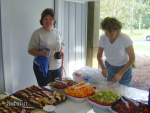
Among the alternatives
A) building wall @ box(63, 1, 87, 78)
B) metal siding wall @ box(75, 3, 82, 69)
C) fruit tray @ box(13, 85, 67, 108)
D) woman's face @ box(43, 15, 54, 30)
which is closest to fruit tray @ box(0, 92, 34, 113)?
fruit tray @ box(13, 85, 67, 108)

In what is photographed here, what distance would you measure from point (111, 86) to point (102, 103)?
15.2 inches

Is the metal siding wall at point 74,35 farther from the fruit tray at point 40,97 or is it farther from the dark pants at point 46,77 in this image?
the fruit tray at point 40,97

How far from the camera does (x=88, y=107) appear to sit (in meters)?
1.28

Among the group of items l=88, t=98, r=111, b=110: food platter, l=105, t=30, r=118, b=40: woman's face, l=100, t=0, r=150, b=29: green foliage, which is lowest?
l=88, t=98, r=111, b=110: food platter

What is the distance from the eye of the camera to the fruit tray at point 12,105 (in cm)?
113

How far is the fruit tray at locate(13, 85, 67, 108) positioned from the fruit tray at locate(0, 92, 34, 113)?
0.05 meters

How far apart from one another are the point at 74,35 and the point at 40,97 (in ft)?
5.93

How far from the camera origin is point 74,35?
2973mm

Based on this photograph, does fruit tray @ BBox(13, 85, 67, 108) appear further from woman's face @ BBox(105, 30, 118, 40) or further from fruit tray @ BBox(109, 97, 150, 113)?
woman's face @ BBox(105, 30, 118, 40)

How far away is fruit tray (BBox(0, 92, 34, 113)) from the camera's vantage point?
1134mm

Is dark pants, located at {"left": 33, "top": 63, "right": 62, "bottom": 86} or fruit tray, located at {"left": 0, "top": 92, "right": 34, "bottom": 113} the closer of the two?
fruit tray, located at {"left": 0, "top": 92, "right": 34, "bottom": 113}

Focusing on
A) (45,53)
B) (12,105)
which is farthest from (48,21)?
(12,105)

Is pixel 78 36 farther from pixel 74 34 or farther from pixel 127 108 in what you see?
pixel 127 108

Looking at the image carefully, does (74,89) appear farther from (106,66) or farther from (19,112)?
(106,66)
